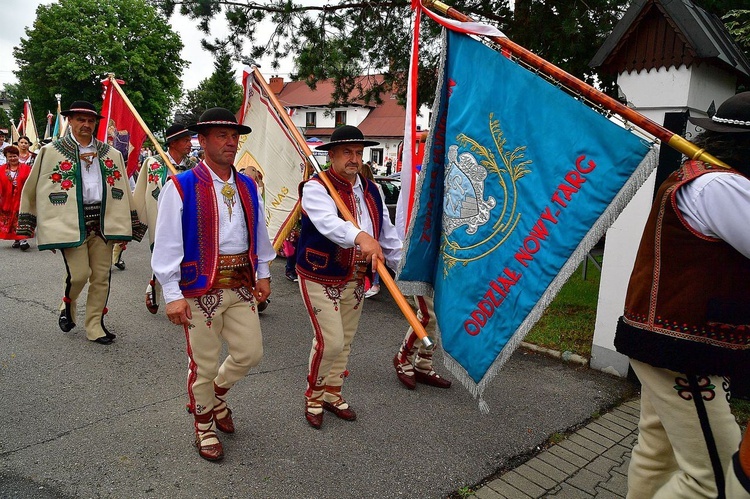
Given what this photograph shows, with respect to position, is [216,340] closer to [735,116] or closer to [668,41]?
[735,116]

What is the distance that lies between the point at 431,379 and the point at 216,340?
6.24 ft

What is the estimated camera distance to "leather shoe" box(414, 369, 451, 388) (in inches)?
174

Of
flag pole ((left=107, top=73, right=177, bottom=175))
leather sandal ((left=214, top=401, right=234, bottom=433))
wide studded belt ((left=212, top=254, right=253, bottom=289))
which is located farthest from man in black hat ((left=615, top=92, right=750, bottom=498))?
flag pole ((left=107, top=73, right=177, bottom=175))

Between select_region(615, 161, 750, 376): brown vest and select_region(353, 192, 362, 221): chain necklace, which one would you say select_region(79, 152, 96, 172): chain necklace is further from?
select_region(615, 161, 750, 376): brown vest

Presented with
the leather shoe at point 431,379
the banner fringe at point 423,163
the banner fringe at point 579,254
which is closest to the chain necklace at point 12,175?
the leather shoe at point 431,379

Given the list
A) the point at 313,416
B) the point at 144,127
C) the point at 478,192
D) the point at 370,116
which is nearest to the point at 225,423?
the point at 313,416

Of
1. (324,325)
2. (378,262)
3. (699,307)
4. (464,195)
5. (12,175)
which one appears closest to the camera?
(699,307)

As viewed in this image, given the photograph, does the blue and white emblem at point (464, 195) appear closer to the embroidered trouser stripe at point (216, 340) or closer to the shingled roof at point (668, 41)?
the embroidered trouser stripe at point (216, 340)

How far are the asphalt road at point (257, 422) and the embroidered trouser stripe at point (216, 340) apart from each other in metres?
0.39

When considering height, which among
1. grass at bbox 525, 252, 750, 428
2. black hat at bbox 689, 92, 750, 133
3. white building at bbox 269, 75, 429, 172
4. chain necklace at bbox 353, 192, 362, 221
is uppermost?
white building at bbox 269, 75, 429, 172

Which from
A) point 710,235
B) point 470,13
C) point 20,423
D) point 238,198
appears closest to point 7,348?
point 20,423

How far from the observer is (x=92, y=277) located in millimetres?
5211

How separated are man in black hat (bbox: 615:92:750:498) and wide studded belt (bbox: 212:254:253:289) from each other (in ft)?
7.21

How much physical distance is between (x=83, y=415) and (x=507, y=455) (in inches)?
110
